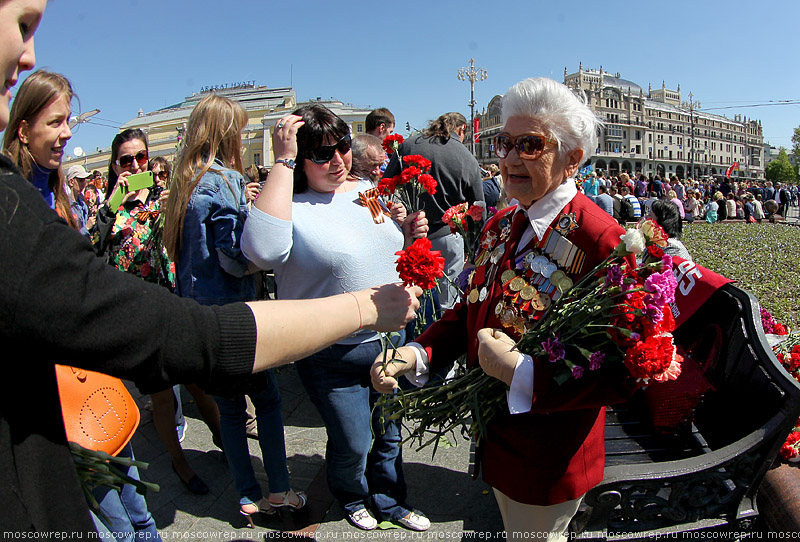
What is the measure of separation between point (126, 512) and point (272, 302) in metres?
1.73

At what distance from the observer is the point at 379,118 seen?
5.30m

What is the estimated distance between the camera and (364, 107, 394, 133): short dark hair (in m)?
5.29

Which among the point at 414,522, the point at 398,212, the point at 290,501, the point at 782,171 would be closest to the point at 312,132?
the point at 398,212

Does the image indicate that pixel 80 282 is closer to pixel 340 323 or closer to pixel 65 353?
pixel 65 353

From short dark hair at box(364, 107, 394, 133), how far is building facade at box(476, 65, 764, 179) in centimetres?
9146

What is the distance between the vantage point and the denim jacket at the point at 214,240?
2.69 m

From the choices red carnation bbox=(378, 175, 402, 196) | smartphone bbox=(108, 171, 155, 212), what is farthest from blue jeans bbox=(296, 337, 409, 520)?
smartphone bbox=(108, 171, 155, 212)

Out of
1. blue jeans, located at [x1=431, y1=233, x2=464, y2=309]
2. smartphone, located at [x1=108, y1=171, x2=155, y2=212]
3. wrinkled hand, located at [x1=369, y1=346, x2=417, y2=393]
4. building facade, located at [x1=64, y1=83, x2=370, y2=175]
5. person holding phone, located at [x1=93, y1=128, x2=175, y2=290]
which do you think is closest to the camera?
wrinkled hand, located at [x1=369, y1=346, x2=417, y2=393]

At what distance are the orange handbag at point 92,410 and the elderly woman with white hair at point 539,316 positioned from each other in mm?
906

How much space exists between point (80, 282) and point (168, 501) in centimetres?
280

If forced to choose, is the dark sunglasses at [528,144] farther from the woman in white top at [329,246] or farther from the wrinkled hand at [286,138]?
the wrinkled hand at [286,138]

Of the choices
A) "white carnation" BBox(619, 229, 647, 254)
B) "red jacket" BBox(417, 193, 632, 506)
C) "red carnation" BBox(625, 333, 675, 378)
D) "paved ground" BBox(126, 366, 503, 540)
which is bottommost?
"paved ground" BBox(126, 366, 503, 540)

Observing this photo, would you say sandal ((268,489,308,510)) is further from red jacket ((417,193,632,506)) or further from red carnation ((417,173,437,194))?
red carnation ((417,173,437,194))

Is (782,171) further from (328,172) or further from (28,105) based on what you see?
(28,105)
